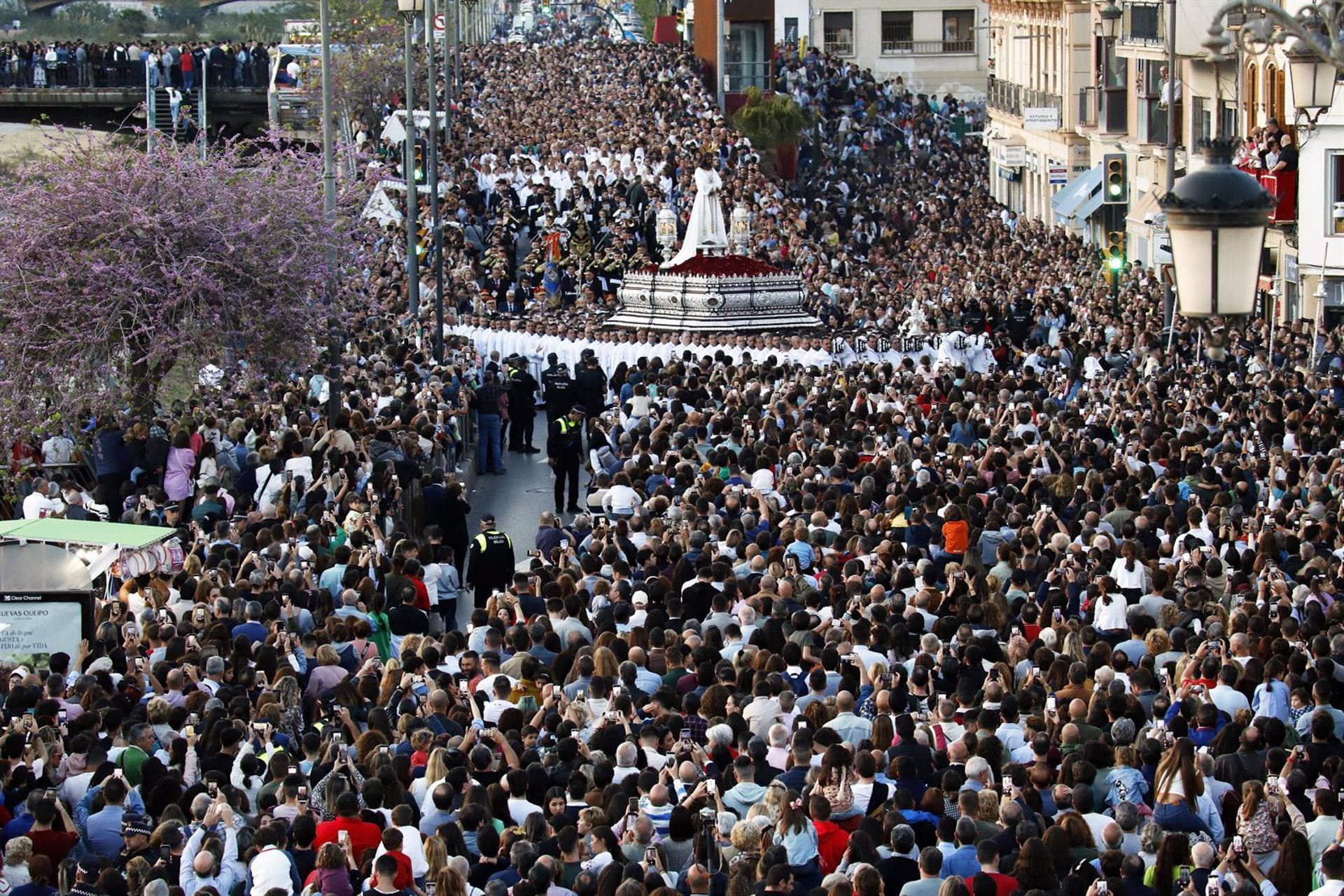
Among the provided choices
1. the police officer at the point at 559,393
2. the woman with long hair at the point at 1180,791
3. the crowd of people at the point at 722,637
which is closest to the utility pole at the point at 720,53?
the crowd of people at the point at 722,637

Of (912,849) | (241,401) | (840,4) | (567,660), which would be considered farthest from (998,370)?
(840,4)

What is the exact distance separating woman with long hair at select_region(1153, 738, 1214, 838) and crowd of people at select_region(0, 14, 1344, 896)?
0.08 ft

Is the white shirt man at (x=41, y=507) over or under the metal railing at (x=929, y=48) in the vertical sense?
under

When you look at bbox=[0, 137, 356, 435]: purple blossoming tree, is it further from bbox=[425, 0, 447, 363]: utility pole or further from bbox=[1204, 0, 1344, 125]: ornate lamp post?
bbox=[1204, 0, 1344, 125]: ornate lamp post

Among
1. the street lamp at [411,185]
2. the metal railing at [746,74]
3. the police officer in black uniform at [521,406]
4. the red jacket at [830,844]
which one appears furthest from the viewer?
the metal railing at [746,74]

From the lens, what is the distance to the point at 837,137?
206 ft

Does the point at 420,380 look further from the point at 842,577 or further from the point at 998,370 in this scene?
the point at 842,577

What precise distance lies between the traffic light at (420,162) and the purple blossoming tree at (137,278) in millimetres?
13999

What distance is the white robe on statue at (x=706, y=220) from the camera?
3625 centimetres

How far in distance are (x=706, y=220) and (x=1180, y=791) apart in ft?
82.5

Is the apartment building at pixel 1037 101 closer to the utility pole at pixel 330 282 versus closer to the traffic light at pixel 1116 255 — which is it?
the traffic light at pixel 1116 255

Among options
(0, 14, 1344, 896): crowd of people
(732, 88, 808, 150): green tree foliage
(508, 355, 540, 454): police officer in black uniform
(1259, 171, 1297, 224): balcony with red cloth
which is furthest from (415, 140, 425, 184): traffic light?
(1259, 171, 1297, 224): balcony with red cloth

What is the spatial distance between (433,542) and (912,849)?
8365 mm

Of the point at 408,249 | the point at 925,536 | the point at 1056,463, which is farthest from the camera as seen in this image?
the point at 408,249
